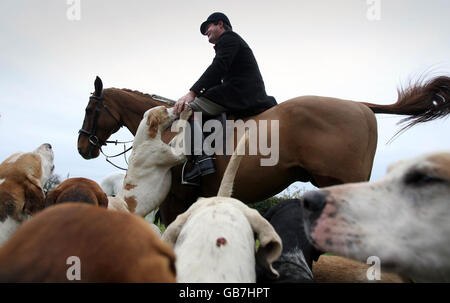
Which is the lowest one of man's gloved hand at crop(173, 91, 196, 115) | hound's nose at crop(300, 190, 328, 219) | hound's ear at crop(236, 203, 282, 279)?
hound's ear at crop(236, 203, 282, 279)

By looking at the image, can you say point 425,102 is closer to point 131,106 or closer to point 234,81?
point 234,81

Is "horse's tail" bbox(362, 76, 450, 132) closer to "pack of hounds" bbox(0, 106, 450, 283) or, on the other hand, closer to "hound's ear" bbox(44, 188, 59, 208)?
"pack of hounds" bbox(0, 106, 450, 283)

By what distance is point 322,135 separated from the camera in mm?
4523

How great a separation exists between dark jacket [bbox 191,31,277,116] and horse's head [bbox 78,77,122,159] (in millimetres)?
2087

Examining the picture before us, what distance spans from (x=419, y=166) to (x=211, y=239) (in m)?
1.19

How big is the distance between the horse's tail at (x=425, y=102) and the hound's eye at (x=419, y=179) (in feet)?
11.2

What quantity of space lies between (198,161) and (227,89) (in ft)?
4.00

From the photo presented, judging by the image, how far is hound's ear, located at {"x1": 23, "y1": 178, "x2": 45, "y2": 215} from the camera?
3221mm

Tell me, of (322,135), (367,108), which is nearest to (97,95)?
(322,135)

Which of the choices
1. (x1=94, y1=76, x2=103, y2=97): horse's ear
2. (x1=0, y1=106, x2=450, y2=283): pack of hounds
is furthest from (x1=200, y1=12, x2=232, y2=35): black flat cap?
(x1=0, y1=106, x2=450, y2=283): pack of hounds

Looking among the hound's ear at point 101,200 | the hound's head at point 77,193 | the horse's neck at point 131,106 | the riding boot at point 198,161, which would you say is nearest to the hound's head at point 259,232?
the hound's head at point 77,193

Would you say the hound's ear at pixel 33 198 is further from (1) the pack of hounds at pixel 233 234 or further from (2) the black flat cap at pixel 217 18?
(2) the black flat cap at pixel 217 18

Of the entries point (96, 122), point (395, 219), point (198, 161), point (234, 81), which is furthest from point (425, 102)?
point (96, 122)

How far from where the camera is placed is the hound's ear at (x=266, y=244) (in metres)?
2.06
